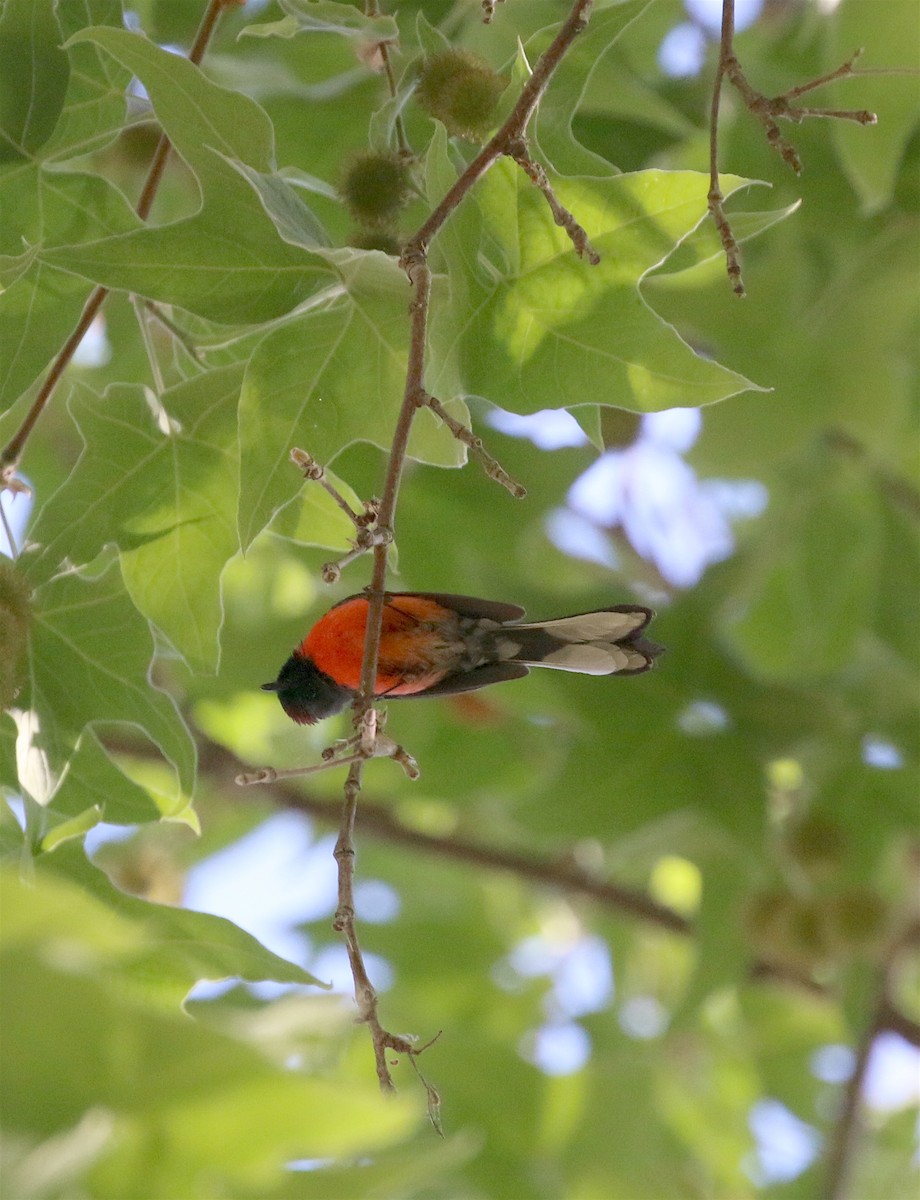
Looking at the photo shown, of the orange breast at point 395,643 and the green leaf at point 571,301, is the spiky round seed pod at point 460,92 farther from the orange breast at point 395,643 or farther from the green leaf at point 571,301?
the orange breast at point 395,643

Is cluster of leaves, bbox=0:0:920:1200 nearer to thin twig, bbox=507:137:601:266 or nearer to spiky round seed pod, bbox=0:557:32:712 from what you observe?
spiky round seed pod, bbox=0:557:32:712

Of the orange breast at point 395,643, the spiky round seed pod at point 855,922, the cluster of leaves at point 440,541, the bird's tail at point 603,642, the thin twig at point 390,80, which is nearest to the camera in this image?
the cluster of leaves at point 440,541

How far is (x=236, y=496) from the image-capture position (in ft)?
8.64

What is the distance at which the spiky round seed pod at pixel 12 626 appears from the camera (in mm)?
2422

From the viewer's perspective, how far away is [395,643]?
3506mm

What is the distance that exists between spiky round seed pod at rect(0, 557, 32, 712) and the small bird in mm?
828

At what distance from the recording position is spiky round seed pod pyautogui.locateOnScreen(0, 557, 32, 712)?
2422 millimetres

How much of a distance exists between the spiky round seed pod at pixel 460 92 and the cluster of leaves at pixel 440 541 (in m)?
0.06

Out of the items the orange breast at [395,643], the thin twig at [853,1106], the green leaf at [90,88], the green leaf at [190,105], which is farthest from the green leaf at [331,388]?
the thin twig at [853,1106]

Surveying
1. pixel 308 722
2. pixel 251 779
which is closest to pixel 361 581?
pixel 308 722

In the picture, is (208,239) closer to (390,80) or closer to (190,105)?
(190,105)

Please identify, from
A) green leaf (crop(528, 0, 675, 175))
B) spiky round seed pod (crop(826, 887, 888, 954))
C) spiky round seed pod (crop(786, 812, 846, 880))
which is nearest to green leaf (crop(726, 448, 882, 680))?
spiky round seed pod (crop(786, 812, 846, 880))

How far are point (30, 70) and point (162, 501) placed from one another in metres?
0.85

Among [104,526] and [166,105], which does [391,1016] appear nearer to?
[104,526]
